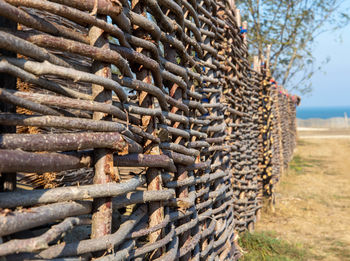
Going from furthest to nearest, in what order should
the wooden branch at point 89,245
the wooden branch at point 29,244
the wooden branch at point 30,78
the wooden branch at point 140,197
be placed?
the wooden branch at point 140,197
the wooden branch at point 89,245
the wooden branch at point 30,78
the wooden branch at point 29,244

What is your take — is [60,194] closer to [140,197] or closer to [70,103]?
[70,103]

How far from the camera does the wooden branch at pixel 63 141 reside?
3.79 feet

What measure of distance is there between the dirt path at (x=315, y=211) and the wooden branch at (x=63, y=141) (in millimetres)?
4055

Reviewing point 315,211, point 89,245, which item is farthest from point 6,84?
point 315,211

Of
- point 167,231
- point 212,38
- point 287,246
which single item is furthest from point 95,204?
point 287,246

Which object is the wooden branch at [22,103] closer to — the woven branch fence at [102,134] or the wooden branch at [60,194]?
the woven branch fence at [102,134]

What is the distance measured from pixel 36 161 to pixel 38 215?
179 mm

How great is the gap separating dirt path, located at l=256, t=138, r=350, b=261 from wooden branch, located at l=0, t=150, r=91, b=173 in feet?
13.6

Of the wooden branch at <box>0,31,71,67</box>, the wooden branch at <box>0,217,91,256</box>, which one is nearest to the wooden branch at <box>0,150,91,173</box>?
the wooden branch at <box>0,217,91,256</box>

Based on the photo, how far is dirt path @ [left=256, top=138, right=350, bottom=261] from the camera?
17.2 feet

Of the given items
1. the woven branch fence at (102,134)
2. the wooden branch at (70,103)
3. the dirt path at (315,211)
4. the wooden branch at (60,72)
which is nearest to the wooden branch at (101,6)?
the woven branch fence at (102,134)

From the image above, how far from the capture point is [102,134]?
1427mm

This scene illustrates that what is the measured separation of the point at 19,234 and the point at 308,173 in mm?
11075

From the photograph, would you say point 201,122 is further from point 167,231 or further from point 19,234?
point 19,234
